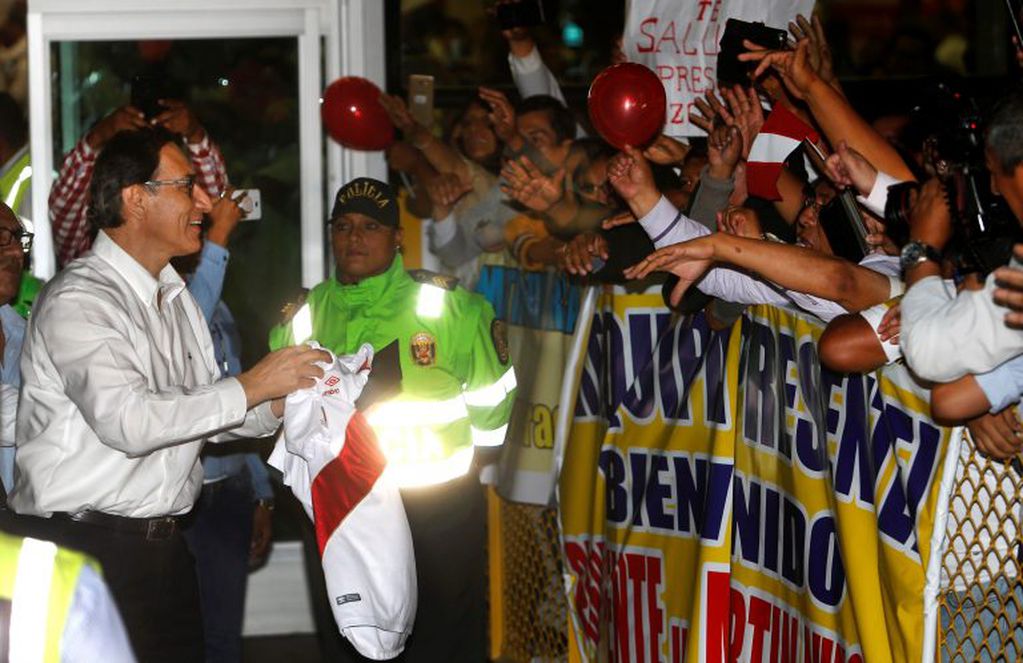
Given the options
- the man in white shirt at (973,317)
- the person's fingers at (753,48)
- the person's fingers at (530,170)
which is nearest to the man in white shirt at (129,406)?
the person's fingers at (530,170)

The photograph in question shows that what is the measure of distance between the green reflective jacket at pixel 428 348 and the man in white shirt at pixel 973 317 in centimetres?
244

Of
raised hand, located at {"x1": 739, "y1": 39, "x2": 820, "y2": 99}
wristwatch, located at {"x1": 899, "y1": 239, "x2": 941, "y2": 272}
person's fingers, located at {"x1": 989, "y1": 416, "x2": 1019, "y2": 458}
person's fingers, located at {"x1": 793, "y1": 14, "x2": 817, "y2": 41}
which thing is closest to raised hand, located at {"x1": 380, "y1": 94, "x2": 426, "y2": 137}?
person's fingers, located at {"x1": 793, "y1": 14, "x2": 817, "y2": 41}

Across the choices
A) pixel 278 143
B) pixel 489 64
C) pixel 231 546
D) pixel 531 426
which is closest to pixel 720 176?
pixel 531 426

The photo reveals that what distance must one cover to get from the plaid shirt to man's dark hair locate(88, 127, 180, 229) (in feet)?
5.16

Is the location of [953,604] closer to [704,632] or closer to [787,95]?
[704,632]

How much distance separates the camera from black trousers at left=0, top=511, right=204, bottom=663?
14.0ft

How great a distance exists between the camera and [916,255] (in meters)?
3.54

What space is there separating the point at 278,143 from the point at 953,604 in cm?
478

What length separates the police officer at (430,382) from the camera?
5582 mm

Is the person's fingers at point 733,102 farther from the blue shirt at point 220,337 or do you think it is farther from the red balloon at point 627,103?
the blue shirt at point 220,337

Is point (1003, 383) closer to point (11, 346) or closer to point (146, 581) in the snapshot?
point (146, 581)

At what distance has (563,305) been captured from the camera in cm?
641

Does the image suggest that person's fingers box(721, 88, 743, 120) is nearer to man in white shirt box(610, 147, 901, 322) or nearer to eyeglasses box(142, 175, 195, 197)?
man in white shirt box(610, 147, 901, 322)

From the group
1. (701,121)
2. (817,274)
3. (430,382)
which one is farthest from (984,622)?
(430,382)
